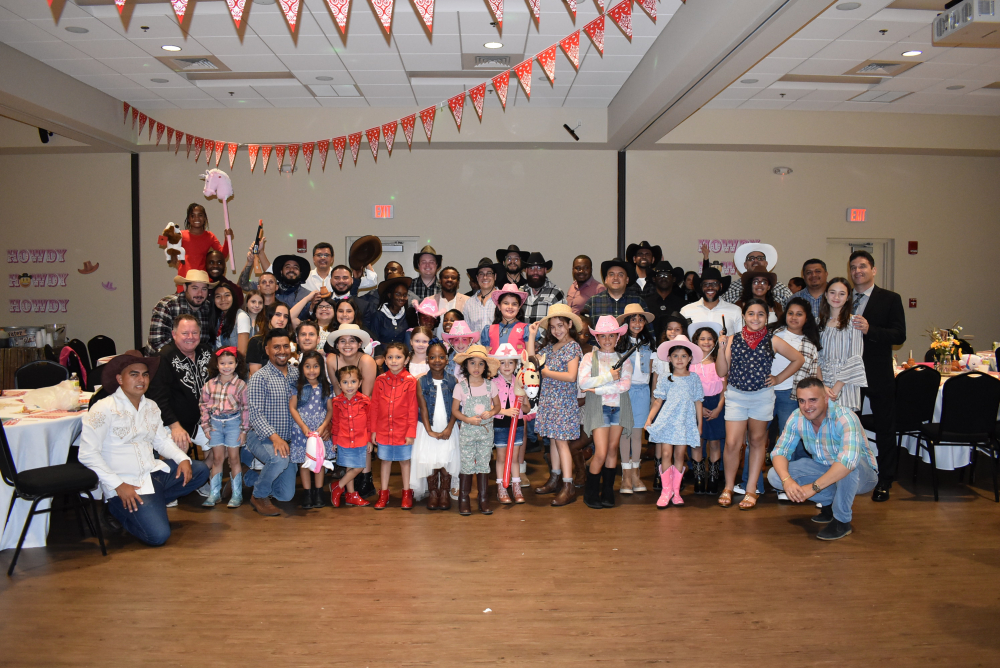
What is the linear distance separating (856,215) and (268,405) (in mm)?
8953

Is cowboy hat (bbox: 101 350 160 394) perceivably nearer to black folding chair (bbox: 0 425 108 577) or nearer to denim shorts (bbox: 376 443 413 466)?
black folding chair (bbox: 0 425 108 577)

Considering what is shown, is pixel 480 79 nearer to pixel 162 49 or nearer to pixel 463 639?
pixel 162 49

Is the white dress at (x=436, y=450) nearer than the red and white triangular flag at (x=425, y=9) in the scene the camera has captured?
No

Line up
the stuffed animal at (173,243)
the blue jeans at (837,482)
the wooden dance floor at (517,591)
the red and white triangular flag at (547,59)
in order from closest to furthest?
1. the wooden dance floor at (517,591)
2. the blue jeans at (837,482)
3. the red and white triangular flag at (547,59)
4. the stuffed animal at (173,243)

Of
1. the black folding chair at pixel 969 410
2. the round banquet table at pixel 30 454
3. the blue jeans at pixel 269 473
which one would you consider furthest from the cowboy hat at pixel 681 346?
the round banquet table at pixel 30 454

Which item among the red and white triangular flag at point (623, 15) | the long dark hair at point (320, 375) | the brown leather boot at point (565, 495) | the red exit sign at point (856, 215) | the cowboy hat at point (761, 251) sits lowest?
the brown leather boot at point (565, 495)

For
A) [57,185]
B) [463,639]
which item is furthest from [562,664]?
[57,185]

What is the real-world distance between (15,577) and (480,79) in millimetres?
6534

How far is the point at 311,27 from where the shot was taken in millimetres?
6281

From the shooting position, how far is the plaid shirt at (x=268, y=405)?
455 centimetres

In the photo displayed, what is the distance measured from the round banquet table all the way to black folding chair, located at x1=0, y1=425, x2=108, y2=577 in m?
0.05

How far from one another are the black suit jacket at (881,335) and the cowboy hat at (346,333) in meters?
3.77

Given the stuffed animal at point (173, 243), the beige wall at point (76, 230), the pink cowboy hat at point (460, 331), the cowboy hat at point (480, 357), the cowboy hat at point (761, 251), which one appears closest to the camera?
the cowboy hat at point (480, 357)

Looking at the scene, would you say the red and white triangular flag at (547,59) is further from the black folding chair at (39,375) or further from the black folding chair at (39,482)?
the black folding chair at (39,375)
